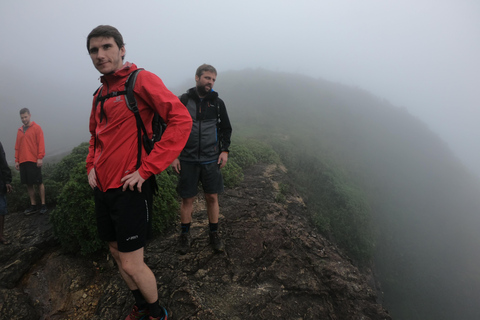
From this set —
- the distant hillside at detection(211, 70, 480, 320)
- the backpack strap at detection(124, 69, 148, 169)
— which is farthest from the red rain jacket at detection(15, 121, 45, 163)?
the distant hillside at detection(211, 70, 480, 320)

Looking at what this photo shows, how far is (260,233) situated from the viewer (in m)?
5.02

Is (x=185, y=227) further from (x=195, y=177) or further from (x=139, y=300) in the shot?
(x=139, y=300)

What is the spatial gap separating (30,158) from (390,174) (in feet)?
118

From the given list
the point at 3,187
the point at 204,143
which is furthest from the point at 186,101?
the point at 3,187

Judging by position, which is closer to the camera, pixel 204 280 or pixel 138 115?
pixel 138 115

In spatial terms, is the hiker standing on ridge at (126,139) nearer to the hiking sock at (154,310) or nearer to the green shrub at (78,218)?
the hiking sock at (154,310)

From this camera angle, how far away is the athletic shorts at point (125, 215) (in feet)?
6.77

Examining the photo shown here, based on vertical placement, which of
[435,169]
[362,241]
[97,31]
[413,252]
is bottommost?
[413,252]

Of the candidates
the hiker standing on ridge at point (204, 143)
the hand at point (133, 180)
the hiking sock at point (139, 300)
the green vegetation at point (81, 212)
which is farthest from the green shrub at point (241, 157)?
the hand at point (133, 180)

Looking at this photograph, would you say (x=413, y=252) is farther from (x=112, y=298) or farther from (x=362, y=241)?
(x=112, y=298)

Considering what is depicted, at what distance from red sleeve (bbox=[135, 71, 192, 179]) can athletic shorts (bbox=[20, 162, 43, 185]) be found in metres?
5.75

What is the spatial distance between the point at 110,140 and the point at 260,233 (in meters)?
3.75

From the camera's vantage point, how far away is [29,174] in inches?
232

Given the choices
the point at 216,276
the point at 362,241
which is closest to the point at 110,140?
the point at 216,276
